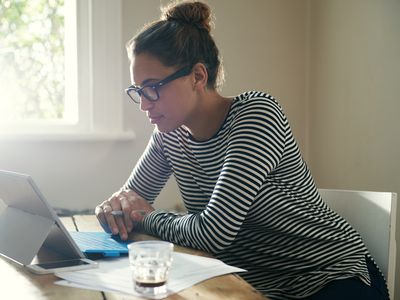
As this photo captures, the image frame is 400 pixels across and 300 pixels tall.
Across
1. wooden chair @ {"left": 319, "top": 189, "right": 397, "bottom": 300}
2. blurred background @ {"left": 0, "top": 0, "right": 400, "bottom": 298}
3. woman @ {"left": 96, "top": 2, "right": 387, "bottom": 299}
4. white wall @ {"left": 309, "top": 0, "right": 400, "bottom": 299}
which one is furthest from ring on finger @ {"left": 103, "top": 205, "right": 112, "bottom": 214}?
white wall @ {"left": 309, "top": 0, "right": 400, "bottom": 299}

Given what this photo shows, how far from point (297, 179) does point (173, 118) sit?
331 mm

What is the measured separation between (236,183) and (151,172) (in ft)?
1.60

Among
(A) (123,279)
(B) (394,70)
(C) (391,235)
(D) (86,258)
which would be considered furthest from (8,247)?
(B) (394,70)

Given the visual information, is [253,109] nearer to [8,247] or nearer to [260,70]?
[8,247]

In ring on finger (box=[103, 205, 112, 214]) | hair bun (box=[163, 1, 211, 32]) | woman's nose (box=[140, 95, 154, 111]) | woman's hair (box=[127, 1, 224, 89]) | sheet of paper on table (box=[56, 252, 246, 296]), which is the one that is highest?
hair bun (box=[163, 1, 211, 32])

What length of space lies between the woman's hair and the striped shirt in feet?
0.45

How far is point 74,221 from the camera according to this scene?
155 centimetres

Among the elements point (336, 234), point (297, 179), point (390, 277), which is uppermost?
point (297, 179)

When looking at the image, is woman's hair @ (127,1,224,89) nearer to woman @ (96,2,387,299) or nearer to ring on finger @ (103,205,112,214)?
woman @ (96,2,387,299)

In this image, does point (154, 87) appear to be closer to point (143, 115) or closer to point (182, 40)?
point (182, 40)

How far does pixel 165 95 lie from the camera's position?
137 cm

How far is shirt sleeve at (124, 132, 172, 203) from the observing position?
1.62 metres

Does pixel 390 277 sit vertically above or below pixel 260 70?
below

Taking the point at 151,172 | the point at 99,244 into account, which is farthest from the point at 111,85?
the point at 99,244
